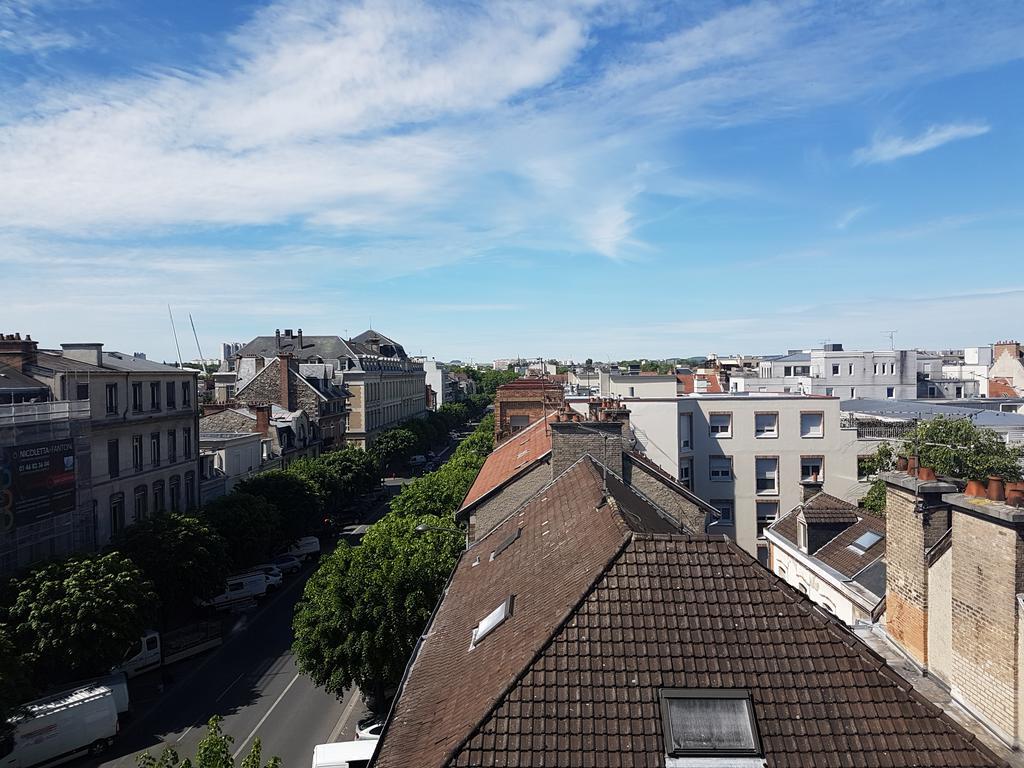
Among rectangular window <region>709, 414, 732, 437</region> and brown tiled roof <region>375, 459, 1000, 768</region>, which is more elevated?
rectangular window <region>709, 414, 732, 437</region>

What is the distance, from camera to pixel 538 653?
10.2 metres

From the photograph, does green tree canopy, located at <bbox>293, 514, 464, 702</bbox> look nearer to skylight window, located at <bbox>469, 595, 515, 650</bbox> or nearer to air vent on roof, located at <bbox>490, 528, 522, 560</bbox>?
air vent on roof, located at <bbox>490, 528, 522, 560</bbox>

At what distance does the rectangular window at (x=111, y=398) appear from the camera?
39812mm

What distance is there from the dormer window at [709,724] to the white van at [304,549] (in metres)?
44.7

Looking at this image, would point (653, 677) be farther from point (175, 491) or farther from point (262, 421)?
point (262, 421)

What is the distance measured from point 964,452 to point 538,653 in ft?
99.6

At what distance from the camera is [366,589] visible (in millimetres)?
24219

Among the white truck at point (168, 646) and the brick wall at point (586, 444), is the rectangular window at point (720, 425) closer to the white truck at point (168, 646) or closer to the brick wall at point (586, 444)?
the brick wall at point (586, 444)

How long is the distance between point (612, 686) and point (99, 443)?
36.6m

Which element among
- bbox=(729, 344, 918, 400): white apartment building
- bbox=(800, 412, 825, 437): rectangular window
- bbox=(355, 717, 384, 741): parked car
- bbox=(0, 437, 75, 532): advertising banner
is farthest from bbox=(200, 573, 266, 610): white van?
bbox=(729, 344, 918, 400): white apartment building

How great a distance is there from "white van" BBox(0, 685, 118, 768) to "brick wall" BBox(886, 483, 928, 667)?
955 inches

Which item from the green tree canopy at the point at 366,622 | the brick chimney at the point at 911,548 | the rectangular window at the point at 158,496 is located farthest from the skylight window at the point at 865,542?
the rectangular window at the point at 158,496

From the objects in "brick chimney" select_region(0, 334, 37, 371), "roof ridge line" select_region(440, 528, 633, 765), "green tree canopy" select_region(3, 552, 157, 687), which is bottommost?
"green tree canopy" select_region(3, 552, 157, 687)

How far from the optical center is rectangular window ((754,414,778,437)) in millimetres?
40534
